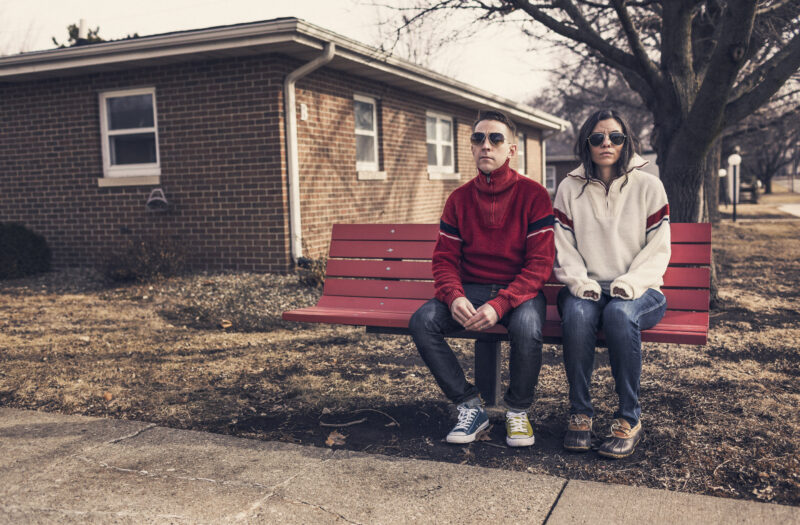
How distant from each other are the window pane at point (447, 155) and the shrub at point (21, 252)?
8.29 metres

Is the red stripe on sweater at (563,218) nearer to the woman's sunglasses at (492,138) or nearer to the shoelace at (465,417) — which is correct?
the woman's sunglasses at (492,138)

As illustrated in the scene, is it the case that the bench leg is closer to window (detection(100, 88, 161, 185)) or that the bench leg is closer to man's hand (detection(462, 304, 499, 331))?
man's hand (detection(462, 304, 499, 331))

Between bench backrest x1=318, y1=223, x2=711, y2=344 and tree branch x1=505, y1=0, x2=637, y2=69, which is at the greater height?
tree branch x1=505, y1=0, x2=637, y2=69

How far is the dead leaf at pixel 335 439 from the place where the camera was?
365 cm

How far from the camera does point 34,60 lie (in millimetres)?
10188

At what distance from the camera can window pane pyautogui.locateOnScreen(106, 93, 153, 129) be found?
1041 centimetres

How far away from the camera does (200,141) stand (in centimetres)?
1004

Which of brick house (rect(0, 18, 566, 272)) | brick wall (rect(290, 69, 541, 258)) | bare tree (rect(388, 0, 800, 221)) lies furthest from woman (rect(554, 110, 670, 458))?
A: brick wall (rect(290, 69, 541, 258))

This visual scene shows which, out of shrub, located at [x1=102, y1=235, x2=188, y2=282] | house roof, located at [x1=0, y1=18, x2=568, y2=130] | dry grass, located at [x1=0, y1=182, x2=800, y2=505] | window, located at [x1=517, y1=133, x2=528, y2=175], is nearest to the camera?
dry grass, located at [x1=0, y1=182, x2=800, y2=505]

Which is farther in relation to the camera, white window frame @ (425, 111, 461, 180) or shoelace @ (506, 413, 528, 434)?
white window frame @ (425, 111, 461, 180)

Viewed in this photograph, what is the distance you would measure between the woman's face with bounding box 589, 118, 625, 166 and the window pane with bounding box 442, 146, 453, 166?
12047 millimetres

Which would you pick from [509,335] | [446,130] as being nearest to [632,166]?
[509,335]

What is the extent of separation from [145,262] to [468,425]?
6216 millimetres

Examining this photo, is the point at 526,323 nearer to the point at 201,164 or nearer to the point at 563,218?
the point at 563,218
